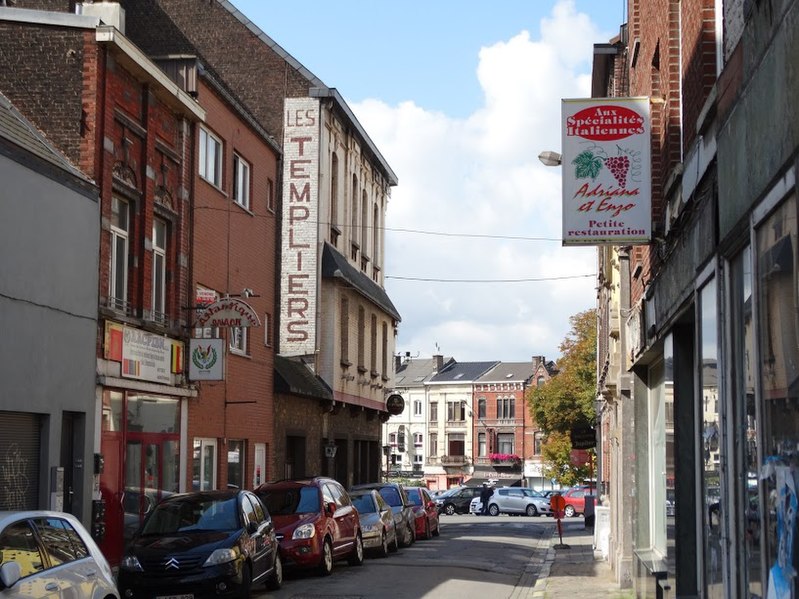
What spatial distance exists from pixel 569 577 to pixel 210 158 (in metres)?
11.6

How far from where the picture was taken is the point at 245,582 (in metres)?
15.7

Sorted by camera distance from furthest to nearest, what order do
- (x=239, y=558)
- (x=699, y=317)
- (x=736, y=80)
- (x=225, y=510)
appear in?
1. (x=225, y=510)
2. (x=239, y=558)
3. (x=699, y=317)
4. (x=736, y=80)

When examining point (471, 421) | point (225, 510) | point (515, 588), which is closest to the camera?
point (225, 510)

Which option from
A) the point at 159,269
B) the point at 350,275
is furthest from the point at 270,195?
the point at 159,269

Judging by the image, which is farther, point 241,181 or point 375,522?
point 241,181

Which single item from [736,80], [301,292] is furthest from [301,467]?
[736,80]

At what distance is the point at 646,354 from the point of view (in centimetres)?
1416

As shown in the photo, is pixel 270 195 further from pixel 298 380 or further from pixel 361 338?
pixel 361 338

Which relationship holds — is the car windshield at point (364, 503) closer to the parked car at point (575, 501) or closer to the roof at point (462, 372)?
the parked car at point (575, 501)

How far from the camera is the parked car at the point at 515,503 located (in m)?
55.6

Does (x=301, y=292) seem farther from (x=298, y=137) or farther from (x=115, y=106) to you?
(x=115, y=106)

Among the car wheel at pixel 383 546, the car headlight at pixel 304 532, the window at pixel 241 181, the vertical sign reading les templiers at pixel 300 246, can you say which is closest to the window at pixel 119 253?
the car headlight at pixel 304 532

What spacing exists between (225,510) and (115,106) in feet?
24.7

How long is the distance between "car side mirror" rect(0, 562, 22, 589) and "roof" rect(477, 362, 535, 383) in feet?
298
